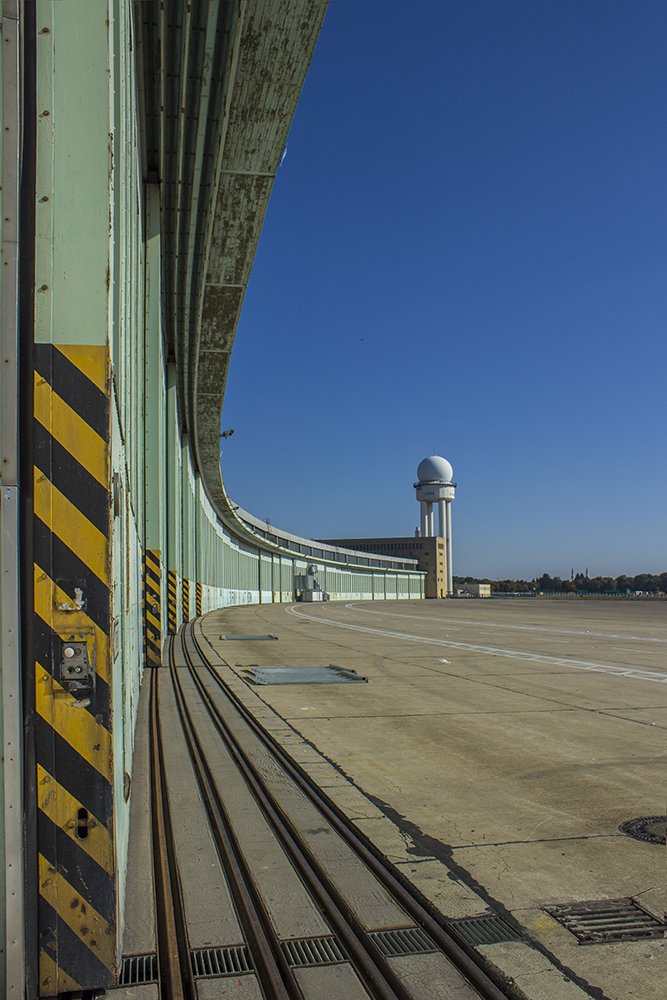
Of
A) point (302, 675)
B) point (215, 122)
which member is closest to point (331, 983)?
point (302, 675)

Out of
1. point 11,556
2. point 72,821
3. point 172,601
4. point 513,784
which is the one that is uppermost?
point 11,556

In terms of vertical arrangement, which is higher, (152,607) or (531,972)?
(152,607)

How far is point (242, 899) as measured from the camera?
3.78 meters

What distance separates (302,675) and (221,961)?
9179 millimetres

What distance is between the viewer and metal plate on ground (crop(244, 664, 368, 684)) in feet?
37.8

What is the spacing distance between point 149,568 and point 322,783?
30.3 ft

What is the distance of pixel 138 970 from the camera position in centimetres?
312

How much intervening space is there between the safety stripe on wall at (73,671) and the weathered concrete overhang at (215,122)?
720 cm

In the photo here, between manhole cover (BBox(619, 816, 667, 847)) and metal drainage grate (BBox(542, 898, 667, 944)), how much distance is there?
3.10 ft

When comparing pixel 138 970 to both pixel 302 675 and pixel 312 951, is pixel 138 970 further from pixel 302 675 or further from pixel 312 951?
pixel 302 675

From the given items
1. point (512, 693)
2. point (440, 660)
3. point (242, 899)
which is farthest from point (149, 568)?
point (242, 899)

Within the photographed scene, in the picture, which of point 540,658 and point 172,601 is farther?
point 172,601

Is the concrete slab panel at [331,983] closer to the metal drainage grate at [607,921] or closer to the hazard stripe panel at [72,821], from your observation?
the hazard stripe panel at [72,821]

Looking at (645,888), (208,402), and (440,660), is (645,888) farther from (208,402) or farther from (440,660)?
(208,402)
